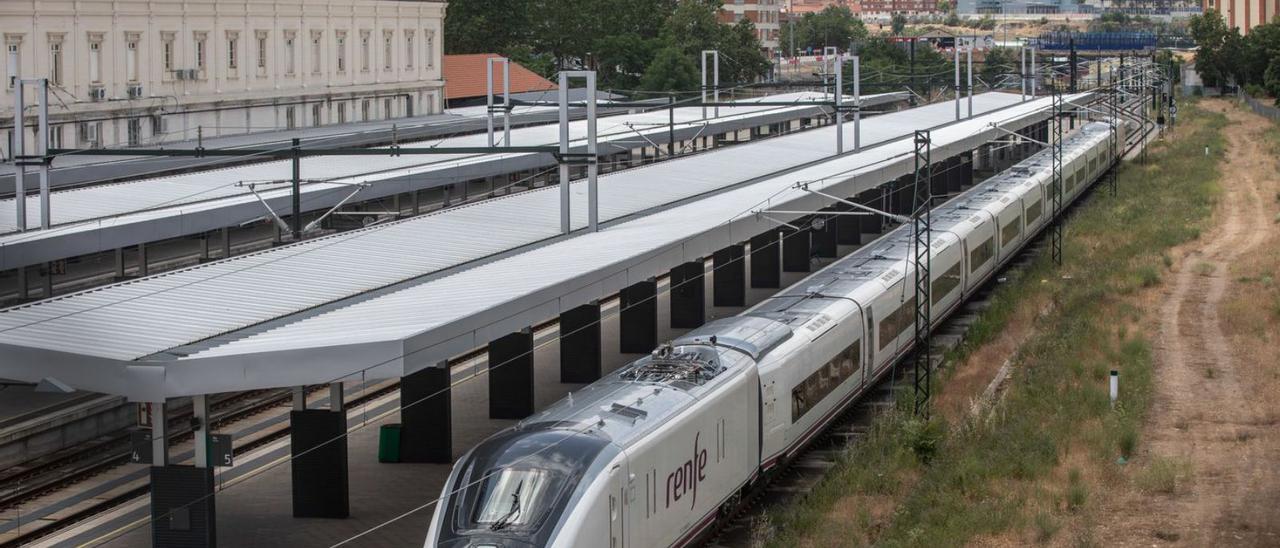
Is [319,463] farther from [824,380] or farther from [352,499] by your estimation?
[824,380]

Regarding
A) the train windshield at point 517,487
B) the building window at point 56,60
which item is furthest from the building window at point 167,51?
the train windshield at point 517,487

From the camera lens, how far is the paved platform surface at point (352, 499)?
20.0 meters

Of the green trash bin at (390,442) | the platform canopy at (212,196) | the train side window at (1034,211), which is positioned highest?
the platform canopy at (212,196)

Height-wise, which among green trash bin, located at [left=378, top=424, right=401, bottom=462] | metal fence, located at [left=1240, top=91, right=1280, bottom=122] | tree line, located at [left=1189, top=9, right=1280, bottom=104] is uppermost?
tree line, located at [left=1189, top=9, right=1280, bottom=104]

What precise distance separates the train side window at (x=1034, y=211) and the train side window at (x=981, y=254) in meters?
5.49

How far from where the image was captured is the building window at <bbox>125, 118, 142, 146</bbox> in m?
46.9

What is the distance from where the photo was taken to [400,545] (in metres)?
19.4

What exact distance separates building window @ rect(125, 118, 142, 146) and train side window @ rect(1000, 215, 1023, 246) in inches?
960

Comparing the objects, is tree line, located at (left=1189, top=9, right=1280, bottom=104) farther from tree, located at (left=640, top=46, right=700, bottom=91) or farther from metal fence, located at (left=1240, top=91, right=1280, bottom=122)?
tree, located at (left=640, top=46, right=700, bottom=91)

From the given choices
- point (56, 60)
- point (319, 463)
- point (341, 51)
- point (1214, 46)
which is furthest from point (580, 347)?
point (1214, 46)

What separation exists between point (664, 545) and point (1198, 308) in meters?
22.2

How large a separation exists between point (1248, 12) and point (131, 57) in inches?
3375

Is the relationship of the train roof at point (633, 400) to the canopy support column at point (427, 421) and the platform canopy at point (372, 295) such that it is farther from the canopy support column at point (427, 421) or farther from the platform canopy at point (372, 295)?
the canopy support column at point (427, 421)

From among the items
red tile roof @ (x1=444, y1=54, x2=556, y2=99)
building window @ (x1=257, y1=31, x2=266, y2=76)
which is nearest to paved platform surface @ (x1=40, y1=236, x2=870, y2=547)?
building window @ (x1=257, y1=31, x2=266, y2=76)
